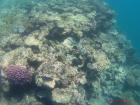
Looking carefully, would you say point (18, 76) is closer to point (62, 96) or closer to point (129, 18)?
point (62, 96)

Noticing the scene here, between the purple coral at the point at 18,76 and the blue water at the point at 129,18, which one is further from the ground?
the purple coral at the point at 18,76

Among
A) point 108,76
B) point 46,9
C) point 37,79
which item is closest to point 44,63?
point 37,79

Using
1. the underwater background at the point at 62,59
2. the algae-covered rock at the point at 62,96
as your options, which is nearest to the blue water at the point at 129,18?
the underwater background at the point at 62,59

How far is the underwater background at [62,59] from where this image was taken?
720 centimetres

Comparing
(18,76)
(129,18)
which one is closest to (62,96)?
(18,76)

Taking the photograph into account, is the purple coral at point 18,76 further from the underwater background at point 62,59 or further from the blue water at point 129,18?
the blue water at point 129,18

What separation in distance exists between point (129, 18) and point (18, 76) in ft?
107

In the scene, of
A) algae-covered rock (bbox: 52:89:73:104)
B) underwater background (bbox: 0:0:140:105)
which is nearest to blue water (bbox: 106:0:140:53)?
Result: underwater background (bbox: 0:0:140:105)

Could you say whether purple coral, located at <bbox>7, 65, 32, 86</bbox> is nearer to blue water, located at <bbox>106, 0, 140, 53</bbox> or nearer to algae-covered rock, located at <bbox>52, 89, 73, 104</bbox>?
algae-covered rock, located at <bbox>52, 89, 73, 104</bbox>

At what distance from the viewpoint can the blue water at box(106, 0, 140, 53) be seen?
29.9 metres

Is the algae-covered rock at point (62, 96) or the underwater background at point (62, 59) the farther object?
the underwater background at point (62, 59)

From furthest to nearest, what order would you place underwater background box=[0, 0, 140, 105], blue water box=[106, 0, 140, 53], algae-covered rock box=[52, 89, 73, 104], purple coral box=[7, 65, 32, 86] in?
blue water box=[106, 0, 140, 53], underwater background box=[0, 0, 140, 105], purple coral box=[7, 65, 32, 86], algae-covered rock box=[52, 89, 73, 104]

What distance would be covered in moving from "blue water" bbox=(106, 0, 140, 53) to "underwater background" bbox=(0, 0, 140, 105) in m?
15.3

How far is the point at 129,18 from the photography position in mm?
37719
